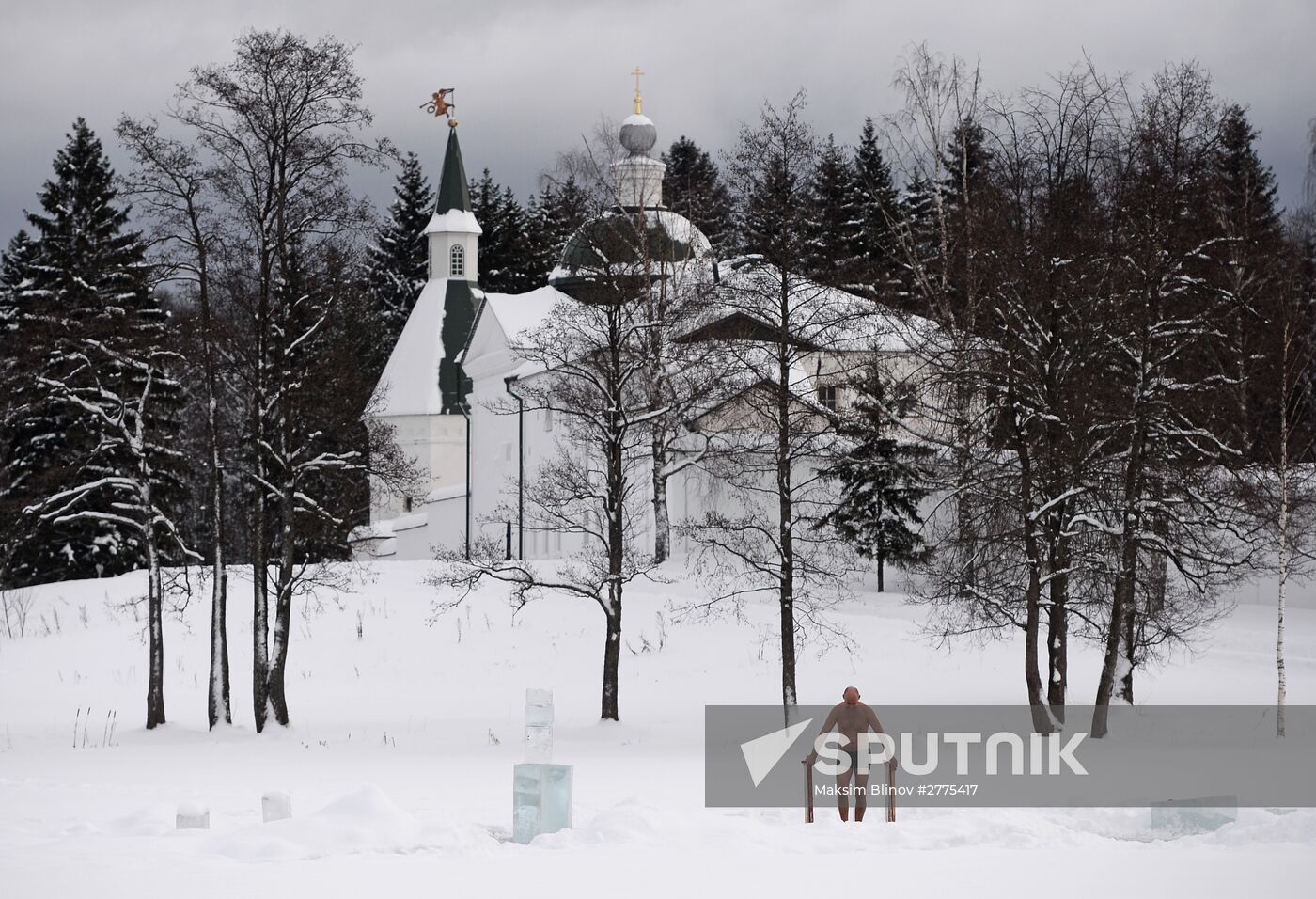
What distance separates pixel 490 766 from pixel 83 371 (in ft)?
29.7

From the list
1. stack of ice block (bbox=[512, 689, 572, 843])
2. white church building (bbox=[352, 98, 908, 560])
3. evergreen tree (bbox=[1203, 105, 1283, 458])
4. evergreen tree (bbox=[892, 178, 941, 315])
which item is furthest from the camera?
white church building (bbox=[352, 98, 908, 560])

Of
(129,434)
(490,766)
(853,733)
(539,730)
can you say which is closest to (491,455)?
(129,434)

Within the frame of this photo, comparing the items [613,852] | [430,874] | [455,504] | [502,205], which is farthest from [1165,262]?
[502,205]

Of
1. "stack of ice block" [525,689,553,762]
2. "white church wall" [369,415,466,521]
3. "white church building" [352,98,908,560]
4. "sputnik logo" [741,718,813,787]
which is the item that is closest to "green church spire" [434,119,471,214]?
"white church building" [352,98,908,560]

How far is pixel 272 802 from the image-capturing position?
1195 centimetres

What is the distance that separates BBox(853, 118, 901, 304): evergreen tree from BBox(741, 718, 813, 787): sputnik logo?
6725 mm

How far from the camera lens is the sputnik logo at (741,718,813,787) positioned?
52.1ft

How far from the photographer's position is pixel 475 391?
45.2m

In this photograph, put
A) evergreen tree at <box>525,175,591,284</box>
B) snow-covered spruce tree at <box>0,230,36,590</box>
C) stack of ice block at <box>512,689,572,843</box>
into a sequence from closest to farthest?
stack of ice block at <box>512,689,572,843</box> → snow-covered spruce tree at <box>0,230,36,590</box> → evergreen tree at <box>525,175,591,284</box>

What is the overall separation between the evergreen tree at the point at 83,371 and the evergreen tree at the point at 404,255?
23656 mm

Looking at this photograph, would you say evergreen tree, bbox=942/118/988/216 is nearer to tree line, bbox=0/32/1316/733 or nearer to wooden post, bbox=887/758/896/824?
tree line, bbox=0/32/1316/733

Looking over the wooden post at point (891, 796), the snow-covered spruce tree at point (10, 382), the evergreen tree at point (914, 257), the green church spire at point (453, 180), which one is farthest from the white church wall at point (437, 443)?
the wooden post at point (891, 796)

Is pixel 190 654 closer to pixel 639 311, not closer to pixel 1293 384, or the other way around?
pixel 639 311

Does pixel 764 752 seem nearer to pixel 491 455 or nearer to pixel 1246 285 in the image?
pixel 1246 285
